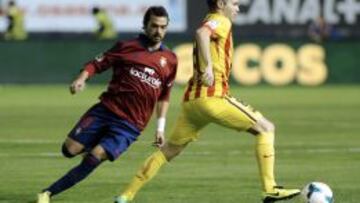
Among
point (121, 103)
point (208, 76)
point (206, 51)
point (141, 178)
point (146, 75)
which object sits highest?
point (206, 51)

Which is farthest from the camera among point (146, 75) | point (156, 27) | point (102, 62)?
point (146, 75)

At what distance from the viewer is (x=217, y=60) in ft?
41.2

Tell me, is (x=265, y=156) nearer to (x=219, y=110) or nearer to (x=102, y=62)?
(x=219, y=110)

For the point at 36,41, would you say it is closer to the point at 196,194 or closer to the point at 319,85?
the point at 319,85

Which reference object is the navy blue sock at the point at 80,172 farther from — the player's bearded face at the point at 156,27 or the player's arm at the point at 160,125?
the player's bearded face at the point at 156,27

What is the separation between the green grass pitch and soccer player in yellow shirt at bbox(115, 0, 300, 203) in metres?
0.67

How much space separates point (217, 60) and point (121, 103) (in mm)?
1075

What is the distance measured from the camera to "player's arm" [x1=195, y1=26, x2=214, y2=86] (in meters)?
12.0

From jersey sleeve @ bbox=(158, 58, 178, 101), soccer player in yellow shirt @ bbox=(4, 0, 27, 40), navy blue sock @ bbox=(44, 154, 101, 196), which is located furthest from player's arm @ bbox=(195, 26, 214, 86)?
soccer player in yellow shirt @ bbox=(4, 0, 27, 40)

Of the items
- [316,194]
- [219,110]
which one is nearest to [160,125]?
A: [219,110]

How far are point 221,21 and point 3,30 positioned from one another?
38.1 m

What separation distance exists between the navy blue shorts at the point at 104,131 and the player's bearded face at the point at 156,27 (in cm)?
90

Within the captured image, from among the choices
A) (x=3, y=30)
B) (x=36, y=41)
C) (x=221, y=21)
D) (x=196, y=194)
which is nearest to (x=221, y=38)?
(x=221, y=21)

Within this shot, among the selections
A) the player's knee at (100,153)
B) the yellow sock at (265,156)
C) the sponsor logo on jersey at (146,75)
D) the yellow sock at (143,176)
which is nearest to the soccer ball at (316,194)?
the yellow sock at (265,156)
